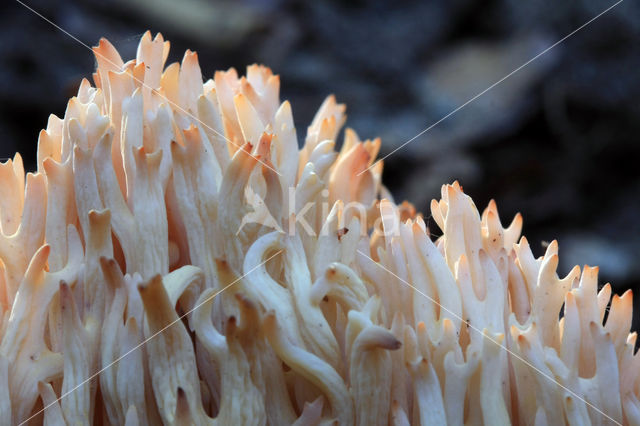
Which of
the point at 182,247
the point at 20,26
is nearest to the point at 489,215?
the point at 182,247

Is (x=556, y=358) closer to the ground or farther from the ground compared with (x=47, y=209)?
closer to the ground

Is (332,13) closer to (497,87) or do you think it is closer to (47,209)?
(497,87)
